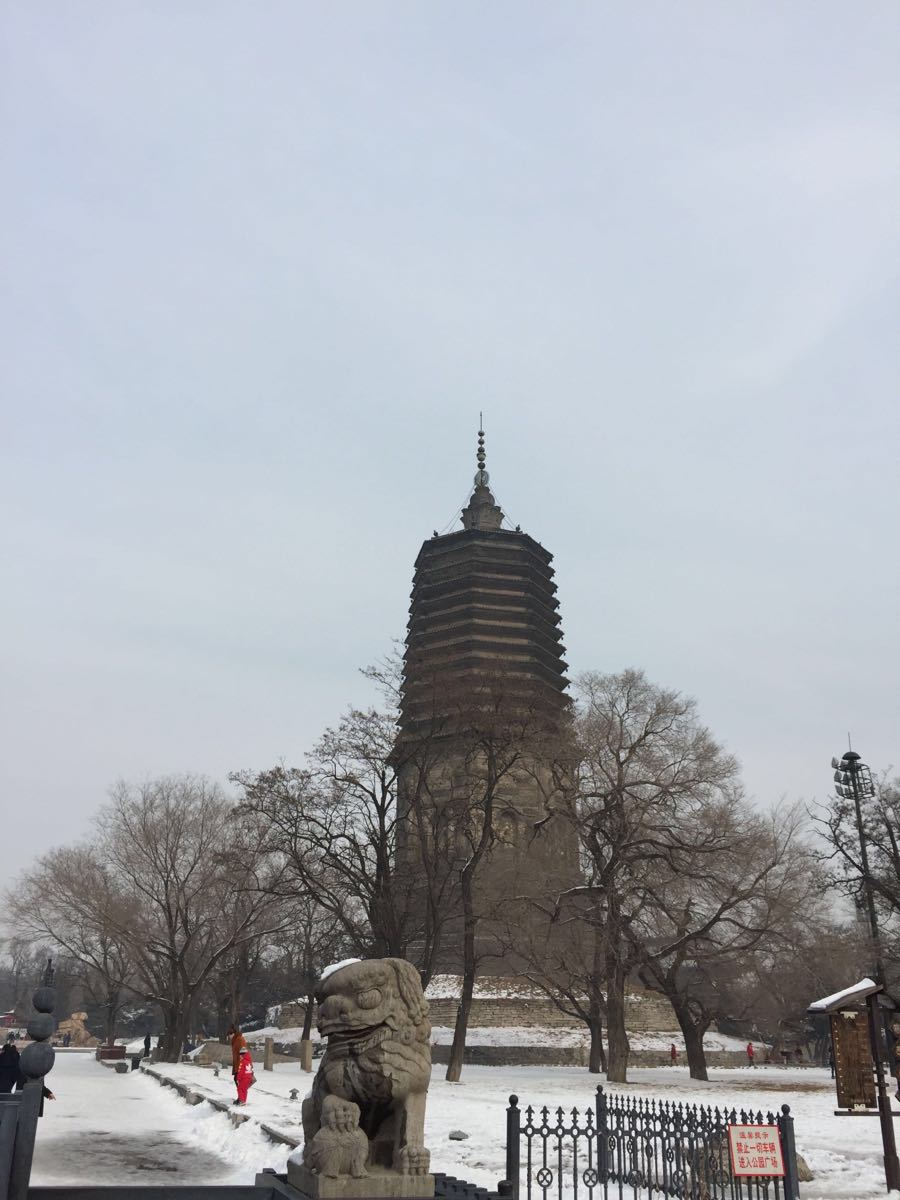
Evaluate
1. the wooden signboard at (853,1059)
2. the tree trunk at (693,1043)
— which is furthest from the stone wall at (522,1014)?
the wooden signboard at (853,1059)

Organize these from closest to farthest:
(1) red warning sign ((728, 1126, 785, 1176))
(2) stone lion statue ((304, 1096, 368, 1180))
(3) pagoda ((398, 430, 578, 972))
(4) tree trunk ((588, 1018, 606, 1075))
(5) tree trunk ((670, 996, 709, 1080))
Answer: (2) stone lion statue ((304, 1096, 368, 1180)), (1) red warning sign ((728, 1126, 785, 1176)), (5) tree trunk ((670, 996, 709, 1080)), (4) tree trunk ((588, 1018, 606, 1075)), (3) pagoda ((398, 430, 578, 972))

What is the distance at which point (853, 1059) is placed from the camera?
11906mm

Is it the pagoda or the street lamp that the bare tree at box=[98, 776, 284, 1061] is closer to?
the pagoda

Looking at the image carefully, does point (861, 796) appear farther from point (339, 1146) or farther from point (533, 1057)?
point (339, 1146)

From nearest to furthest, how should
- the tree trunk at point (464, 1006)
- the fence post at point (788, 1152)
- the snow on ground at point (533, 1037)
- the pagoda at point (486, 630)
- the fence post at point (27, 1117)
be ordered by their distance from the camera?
the fence post at point (27, 1117)
the fence post at point (788, 1152)
the tree trunk at point (464, 1006)
the snow on ground at point (533, 1037)
the pagoda at point (486, 630)

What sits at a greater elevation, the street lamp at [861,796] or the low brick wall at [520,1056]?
the street lamp at [861,796]

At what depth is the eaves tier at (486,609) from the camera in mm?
53312

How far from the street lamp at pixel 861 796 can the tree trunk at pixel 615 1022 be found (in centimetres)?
709

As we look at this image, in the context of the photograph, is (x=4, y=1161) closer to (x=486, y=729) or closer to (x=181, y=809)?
(x=486, y=729)

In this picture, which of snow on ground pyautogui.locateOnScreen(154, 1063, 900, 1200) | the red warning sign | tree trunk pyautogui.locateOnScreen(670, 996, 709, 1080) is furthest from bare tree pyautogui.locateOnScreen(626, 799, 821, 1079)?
the red warning sign

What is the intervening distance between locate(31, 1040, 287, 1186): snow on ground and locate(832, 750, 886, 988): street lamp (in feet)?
61.1

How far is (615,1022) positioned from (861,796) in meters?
10.6

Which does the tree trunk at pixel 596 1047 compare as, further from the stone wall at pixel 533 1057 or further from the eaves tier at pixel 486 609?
the eaves tier at pixel 486 609

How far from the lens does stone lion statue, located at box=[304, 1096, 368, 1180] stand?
22.9ft
